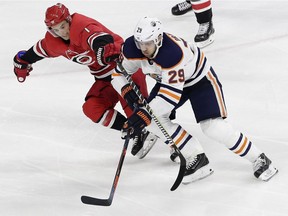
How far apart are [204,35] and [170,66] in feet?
6.55

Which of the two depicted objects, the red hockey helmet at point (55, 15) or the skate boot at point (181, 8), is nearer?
the red hockey helmet at point (55, 15)

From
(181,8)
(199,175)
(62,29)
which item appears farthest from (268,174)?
(181,8)

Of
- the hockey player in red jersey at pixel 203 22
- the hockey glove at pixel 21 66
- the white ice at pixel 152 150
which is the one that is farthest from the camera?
the hockey player in red jersey at pixel 203 22

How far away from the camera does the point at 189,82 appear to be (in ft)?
9.92

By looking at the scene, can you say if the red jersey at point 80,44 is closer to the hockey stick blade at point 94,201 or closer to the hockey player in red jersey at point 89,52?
the hockey player in red jersey at point 89,52

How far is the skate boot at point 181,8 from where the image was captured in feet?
17.6

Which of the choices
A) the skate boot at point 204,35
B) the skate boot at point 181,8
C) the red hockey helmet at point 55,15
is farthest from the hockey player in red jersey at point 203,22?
the red hockey helmet at point 55,15

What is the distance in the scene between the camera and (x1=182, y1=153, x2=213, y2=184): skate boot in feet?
10.0

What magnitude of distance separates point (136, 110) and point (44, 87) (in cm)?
159

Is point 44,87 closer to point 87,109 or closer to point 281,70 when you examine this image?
point 87,109

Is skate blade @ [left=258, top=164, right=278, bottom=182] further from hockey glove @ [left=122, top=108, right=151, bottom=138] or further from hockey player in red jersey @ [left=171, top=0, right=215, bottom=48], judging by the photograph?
hockey player in red jersey @ [left=171, top=0, right=215, bottom=48]

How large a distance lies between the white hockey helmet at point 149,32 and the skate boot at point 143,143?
69 centimetres

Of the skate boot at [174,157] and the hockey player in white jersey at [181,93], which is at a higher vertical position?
the hockey player in white jersey at [181,93]

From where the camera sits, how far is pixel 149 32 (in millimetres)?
2771
